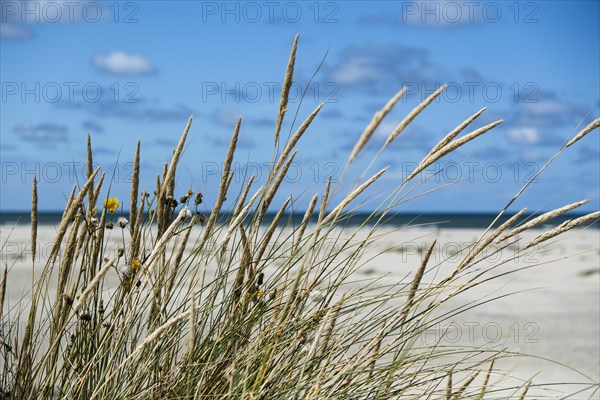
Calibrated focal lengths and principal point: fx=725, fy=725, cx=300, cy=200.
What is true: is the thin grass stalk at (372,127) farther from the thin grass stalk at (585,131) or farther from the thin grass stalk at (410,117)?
the thin grass stalk at (585,131)

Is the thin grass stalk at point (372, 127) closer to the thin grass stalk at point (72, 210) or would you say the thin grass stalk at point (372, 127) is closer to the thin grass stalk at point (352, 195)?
the thin grass stalk at point (352, 195)

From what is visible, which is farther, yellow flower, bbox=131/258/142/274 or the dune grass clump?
yellow flower, bbox=131/258/142/274

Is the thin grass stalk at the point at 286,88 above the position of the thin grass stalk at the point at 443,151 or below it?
above

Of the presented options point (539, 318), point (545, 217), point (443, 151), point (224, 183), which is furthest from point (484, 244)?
point (539, 318)

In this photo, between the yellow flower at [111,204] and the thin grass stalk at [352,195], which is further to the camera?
the yellow flower at [111,204]

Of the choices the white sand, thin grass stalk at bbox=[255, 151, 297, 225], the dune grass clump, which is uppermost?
thin grass stalk at bbox=[255, 151, 297, 225]

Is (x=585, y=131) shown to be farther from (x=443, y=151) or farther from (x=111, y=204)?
(x=111, y=204)

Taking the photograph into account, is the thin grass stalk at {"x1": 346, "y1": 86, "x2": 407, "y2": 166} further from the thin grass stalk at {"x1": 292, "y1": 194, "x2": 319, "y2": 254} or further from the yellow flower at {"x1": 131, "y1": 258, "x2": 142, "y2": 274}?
the yellow flower at {"x1": 131, "y1": 258, "x2": 142, "y2": 274}

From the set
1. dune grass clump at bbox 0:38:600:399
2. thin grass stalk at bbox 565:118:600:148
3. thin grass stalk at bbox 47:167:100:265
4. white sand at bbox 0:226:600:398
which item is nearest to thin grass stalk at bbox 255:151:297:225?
dune grass clump at bbox 0:38:600:399

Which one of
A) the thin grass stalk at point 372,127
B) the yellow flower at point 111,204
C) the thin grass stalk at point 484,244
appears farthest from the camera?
the yellow flower at point 111,204

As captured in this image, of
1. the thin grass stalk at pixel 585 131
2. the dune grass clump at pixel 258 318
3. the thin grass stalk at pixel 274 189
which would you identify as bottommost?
the dune grass clump at pixel 258 318

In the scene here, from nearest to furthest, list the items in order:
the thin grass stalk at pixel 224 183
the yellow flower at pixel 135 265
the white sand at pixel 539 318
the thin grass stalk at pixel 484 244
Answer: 1. the thin grass stalk at pixel 484 244
2. the thin grass stalk at pixel 224 183
3. the yellow flower at pixel 135 265
4. the white sand at pixel 539 318

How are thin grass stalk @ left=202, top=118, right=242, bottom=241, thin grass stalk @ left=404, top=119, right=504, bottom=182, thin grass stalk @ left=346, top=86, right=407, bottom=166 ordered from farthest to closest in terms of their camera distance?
thin grass stalk @ left=202, top=118, right=242, bottom=241, thin grass stalk @ left=404, top=119, right=504, bottom=182, thin grass stalk @ left=346, top=86, right=407, bottom=166

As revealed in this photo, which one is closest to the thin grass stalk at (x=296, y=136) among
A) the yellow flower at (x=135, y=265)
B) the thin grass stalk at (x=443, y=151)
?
the thin grass stalk at (x=443, y=151)
